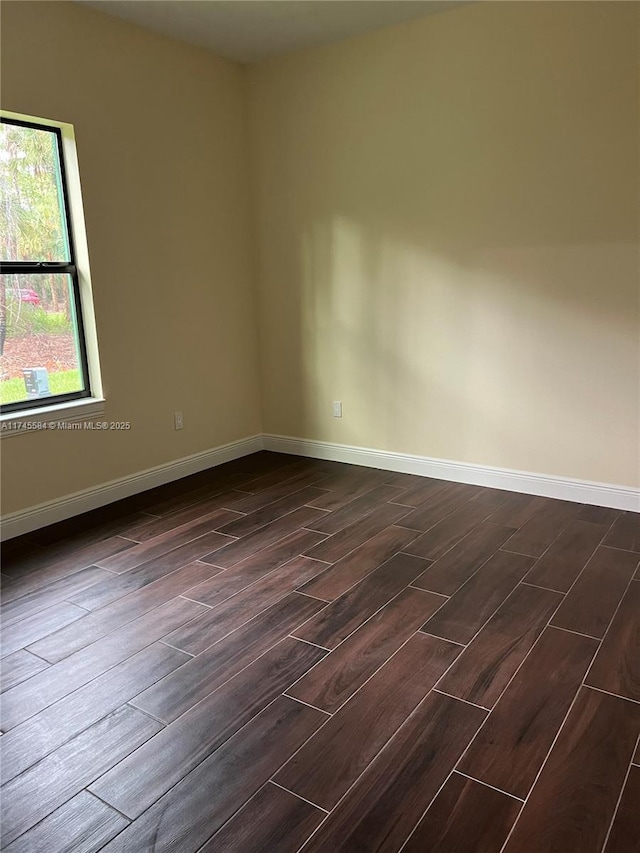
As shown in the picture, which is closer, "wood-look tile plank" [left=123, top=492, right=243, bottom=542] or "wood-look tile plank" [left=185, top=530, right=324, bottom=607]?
"wood-look tile plank" [left=185, top=530, right=324, bottom=607]

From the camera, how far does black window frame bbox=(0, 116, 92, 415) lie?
3264 mm

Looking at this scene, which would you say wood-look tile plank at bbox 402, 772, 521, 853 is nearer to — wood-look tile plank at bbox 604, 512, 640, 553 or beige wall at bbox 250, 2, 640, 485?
wood-look tile plank at bbox 604, 512, 640, 553

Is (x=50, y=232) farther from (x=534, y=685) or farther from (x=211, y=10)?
(x=534, y=685)

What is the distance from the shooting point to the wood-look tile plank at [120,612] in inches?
92.4

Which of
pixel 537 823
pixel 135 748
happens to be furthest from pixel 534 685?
pixel 135 748

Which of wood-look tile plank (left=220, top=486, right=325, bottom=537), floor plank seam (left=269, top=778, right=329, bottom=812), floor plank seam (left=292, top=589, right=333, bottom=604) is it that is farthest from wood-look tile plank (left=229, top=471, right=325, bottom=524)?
floor plank seam (left=269, top=778, right=329, bottom=812)

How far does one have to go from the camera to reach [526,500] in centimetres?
367

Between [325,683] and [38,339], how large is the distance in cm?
238

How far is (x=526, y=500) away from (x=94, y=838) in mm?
2790

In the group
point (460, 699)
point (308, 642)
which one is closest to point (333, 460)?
point (308, 642)

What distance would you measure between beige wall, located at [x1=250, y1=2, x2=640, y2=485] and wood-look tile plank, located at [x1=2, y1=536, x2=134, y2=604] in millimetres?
1852

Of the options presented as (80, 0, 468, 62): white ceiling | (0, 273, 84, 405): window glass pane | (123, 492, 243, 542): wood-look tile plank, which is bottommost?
(123, 492, 243, 542): wood-look tile plank

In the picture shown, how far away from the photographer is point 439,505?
3.63 metres

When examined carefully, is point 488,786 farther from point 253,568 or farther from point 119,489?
point 119,489
